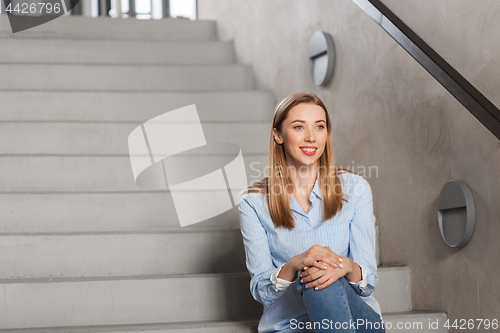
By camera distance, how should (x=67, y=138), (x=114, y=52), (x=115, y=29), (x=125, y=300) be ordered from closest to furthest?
(x=125, y=300) < (x=67, y=138) < (x=114, y=52) < (x=115, y=29)

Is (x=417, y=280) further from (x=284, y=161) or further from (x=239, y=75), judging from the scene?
(x=239, y=75)

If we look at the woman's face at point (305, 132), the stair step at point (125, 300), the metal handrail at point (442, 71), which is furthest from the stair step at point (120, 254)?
the metal handrail at point (442, 71)

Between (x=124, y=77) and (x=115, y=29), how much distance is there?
64 centimetres

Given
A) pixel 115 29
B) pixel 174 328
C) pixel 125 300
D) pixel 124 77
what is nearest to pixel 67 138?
pixel 124 77

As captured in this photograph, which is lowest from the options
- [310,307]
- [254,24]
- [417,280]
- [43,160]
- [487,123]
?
[417,280]

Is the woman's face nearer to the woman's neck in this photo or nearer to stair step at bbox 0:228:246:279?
the woman's neck

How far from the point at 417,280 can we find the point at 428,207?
245 millimetres

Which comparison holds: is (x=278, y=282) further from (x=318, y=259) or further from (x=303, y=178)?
(x=303, y=178)

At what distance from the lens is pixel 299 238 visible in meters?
1.34

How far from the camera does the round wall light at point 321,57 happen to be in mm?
2227

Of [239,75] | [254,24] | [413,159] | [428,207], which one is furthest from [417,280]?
[254,24]

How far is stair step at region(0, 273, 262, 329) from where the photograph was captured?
4.98 feet

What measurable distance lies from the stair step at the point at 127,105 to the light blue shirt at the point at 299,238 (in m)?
1.25

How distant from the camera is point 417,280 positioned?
1.70 meters
